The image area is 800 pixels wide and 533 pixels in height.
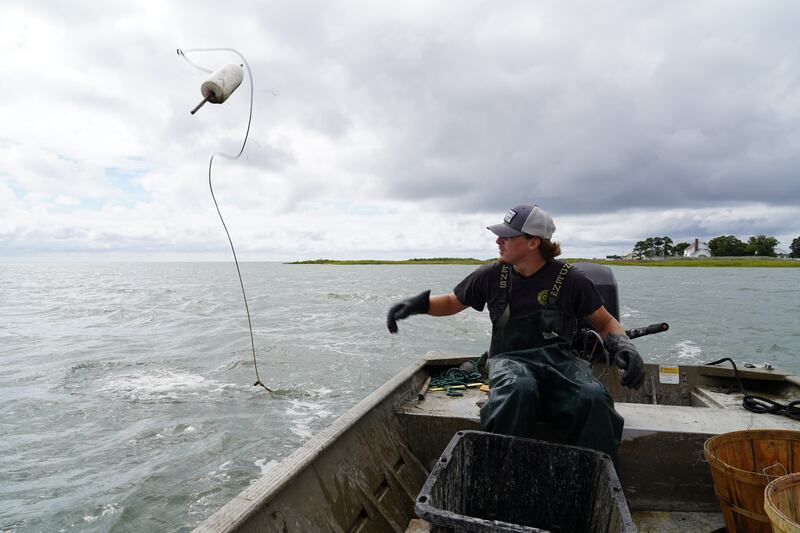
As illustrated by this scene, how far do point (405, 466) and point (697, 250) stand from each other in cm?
14472

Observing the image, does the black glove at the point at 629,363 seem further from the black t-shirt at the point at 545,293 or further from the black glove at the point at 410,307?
the black glove at the point at 410,307

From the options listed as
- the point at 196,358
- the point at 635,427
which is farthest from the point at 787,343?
the point at 196,358

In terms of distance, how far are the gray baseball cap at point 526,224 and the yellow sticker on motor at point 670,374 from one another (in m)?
3.05

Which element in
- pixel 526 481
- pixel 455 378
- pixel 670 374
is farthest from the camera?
pixel 670 374

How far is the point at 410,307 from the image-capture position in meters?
3.59

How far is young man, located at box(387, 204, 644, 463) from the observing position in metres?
2.86

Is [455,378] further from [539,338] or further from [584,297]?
[584,297]

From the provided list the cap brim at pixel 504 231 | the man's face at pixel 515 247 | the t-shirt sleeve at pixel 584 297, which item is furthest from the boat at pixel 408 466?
the cap brim at pixel 504 231

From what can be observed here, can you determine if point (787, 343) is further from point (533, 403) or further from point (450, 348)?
point (533, 403)

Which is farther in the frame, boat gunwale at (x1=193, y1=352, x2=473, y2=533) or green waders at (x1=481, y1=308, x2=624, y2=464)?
green waders at (x1=481, y1=308, x2=624, y2=464)

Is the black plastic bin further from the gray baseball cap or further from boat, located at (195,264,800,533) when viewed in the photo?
A: the gray baseball cap

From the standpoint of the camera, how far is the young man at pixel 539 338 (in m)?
2.86

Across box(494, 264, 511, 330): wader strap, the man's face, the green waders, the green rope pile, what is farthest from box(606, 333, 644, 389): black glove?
the green rope pile

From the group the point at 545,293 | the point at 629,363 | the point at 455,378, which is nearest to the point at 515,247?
the point at 545,293
